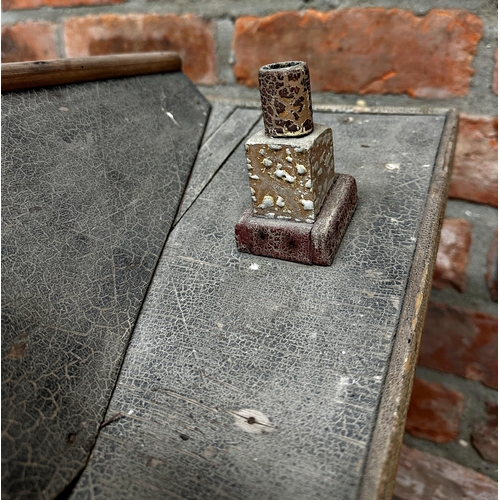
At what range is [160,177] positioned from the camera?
703 millimetres

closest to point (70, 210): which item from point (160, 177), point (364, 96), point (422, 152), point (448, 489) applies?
point (160, 177)

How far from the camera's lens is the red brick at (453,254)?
3.01 ft

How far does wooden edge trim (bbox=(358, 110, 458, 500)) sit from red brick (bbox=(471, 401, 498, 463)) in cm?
59

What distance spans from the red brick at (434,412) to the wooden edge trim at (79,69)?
2.87 ft

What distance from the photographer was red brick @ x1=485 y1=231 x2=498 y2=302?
887 millimetres

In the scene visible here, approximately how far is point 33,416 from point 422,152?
0.62 meters

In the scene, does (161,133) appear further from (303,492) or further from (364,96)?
(303,492)

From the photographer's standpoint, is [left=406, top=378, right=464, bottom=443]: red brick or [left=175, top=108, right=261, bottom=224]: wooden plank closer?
[left=175, top=108, right=261, bottom=224]: wooden plank

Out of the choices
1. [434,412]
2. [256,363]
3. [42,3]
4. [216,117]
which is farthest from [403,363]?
[42,3]

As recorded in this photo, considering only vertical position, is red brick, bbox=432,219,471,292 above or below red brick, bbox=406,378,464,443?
above

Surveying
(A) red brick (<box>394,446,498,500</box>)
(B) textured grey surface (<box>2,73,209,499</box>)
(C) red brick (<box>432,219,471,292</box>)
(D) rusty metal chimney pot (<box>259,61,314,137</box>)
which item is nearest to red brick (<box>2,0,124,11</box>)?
(B) textured grey surface (<box>2,73,209,499</box>)

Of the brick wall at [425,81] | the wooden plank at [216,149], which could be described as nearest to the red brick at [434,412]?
the brick wall at [425,81]

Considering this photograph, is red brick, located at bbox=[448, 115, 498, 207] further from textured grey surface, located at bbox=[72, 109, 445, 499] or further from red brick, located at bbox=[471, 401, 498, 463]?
red brick, located at bbox=[471, 401, 498, 463]

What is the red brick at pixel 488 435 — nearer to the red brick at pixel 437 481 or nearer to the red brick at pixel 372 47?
the red brick at pixel 437 481
